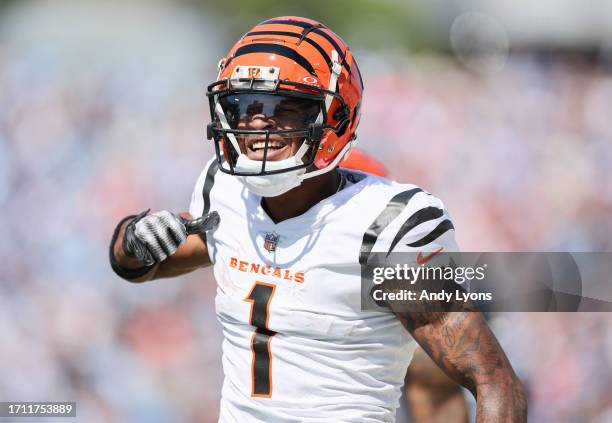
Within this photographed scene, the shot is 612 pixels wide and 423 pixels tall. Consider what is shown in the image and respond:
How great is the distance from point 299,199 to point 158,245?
397 millimetres

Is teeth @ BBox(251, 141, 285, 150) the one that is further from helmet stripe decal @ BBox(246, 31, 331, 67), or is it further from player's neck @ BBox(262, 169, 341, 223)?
helmet stripe decal @ BBox(246, 31, 331, 67)

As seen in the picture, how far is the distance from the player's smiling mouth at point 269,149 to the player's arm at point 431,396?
1661 millimetres

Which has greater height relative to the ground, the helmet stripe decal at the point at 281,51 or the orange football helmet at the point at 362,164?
the helmet stripe decal at the point at 281,51

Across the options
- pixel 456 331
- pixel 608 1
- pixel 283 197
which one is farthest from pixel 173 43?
pixel 456 331

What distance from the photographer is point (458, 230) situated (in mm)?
4750

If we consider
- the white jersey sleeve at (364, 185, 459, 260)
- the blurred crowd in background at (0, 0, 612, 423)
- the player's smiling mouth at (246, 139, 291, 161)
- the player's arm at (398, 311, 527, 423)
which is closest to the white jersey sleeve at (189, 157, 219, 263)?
the player's smiling mouth at (246, 139, 291, 161)

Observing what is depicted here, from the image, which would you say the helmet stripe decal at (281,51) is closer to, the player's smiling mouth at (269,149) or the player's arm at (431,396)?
the player's smiling mouth at (269,149)

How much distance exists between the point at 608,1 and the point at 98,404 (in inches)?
147

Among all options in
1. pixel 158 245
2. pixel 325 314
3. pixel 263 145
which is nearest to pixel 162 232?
pixel 158 245

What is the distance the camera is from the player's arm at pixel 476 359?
1.87 meters

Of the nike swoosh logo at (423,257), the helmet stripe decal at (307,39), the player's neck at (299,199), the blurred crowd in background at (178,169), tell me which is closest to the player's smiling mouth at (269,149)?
the player's neck at (299,199)

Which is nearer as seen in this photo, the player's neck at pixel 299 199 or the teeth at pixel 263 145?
the teeth at pixel 263 145

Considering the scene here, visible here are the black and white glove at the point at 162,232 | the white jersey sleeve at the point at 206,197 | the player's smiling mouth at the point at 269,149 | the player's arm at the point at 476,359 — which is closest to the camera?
the player's arm at the point at 476,359

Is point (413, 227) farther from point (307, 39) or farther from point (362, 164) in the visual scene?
point (362, 164)
